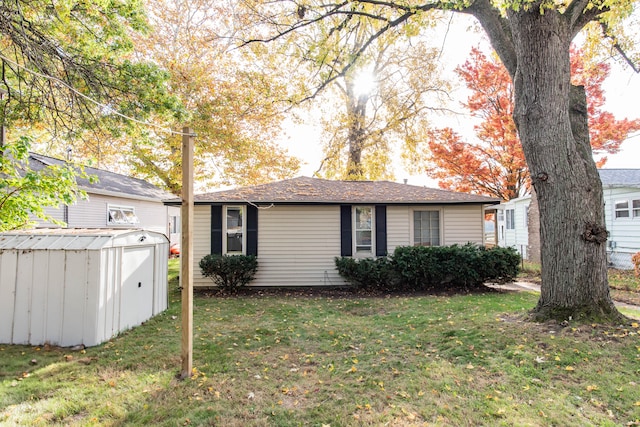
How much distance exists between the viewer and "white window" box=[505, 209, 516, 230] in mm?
19544

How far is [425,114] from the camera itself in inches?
674

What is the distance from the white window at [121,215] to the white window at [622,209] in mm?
20530

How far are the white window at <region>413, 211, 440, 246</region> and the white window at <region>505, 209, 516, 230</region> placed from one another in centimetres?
1198

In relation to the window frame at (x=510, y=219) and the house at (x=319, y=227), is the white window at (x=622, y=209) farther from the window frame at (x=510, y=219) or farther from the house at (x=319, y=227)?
the house at (x=319, y=227)

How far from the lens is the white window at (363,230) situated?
396 inches

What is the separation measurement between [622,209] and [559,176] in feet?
36.4

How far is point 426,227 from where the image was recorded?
10195 mm

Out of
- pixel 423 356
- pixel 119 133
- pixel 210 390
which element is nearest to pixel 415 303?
pixel 423 356

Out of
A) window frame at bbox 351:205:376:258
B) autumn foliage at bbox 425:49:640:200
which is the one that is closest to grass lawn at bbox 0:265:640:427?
window frame at bbox 351:205:376:258

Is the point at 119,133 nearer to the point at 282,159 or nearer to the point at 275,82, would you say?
the point at 275,82

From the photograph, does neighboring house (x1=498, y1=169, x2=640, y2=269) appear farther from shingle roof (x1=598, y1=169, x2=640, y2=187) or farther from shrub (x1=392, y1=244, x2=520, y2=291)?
shrub (x1=392, y1=244, x2=520, y2=291)

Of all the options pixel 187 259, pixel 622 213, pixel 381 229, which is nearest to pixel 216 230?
pixel 381 229

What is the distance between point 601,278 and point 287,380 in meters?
4.76

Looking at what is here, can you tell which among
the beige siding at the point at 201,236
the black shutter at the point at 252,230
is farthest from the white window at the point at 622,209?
the beige siding at the point at 201,236
